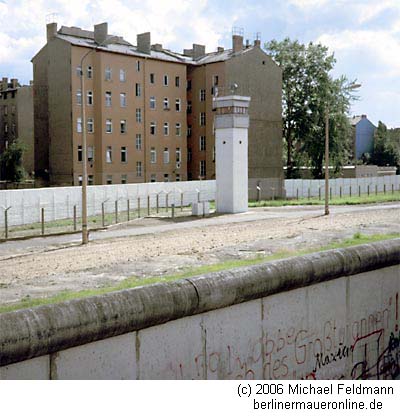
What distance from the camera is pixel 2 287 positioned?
1780cm

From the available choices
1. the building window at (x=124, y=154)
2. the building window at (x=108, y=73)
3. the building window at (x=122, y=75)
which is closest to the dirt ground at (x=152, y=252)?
the building window at (x=124, y=154)

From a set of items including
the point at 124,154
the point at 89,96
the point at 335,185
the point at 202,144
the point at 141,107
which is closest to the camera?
the point at 89,96

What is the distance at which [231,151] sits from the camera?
148 ft

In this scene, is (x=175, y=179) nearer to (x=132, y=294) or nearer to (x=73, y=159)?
(x=73, y=159)

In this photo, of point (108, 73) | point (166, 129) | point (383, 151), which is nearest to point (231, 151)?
point (108, 73)

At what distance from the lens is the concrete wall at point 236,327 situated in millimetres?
6441

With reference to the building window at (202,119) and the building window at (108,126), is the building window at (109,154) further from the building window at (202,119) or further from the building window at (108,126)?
the building window at (202,119)

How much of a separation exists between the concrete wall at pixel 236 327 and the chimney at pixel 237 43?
62.4 m

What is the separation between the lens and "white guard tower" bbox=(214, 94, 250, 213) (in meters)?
44.4

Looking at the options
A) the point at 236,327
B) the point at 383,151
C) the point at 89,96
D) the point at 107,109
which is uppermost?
the point at 89,96

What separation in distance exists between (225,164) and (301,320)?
118ft

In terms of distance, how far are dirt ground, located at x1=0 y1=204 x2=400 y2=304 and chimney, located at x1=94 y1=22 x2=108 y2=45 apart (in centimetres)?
3808

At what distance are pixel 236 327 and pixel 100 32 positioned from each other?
6434cm

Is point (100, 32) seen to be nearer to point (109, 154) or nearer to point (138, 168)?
point (109, 154)
